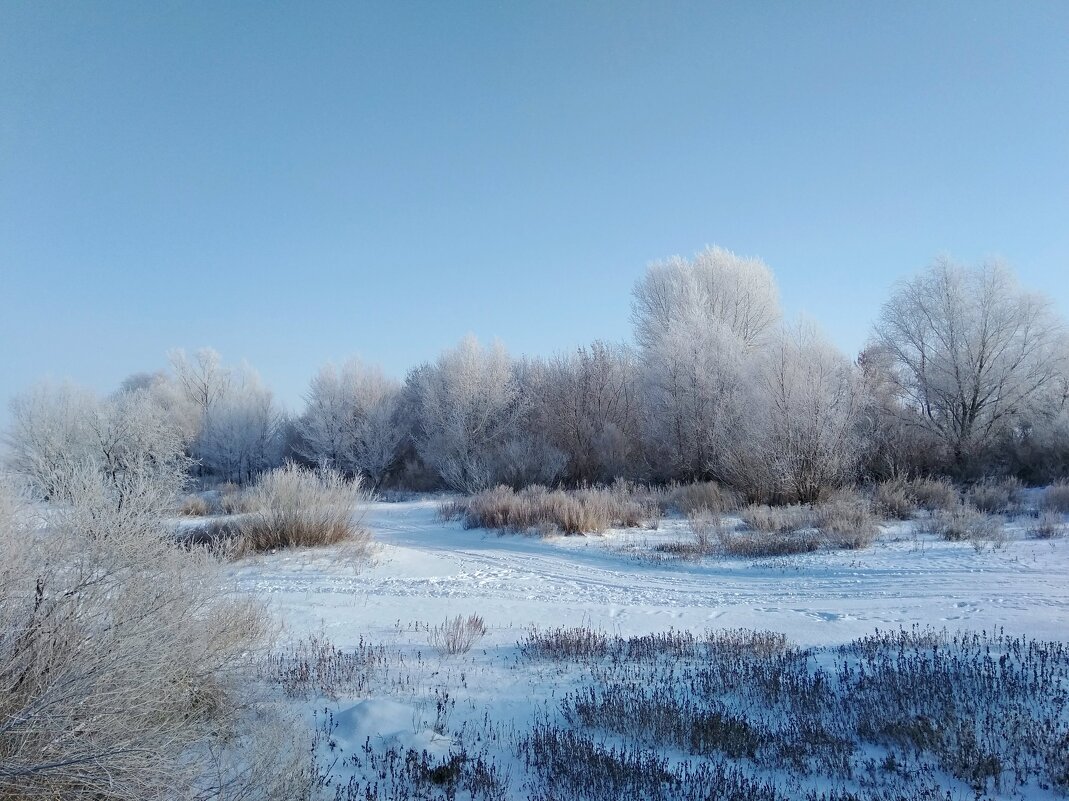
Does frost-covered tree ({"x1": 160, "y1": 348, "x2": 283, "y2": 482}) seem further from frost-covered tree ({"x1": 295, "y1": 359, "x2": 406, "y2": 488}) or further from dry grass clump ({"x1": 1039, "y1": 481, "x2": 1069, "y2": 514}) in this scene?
dry grass clump ({"x1": 1039, "y1": 481, "x2": 1069, "y2": 514})

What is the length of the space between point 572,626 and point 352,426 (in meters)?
32.7

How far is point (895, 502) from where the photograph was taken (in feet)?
50.5

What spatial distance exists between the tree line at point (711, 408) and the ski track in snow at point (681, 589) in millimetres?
7169

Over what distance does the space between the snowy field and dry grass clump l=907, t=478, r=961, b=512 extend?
249cm

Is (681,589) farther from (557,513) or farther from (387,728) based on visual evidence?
(557,513)

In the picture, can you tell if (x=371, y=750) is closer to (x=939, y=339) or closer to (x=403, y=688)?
(x=403, y=688)

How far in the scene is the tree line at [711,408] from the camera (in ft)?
65.6

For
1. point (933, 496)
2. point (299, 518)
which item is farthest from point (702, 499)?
point (299, 518)

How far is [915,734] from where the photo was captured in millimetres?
3941

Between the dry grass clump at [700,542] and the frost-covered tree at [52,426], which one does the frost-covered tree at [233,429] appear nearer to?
the frost-covered tree at [52,426]

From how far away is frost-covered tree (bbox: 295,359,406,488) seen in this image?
38.1 metres

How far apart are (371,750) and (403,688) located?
106 cm

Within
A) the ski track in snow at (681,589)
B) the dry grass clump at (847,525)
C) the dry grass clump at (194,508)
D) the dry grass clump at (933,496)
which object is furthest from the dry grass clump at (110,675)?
the dry grass clump at (194,508)

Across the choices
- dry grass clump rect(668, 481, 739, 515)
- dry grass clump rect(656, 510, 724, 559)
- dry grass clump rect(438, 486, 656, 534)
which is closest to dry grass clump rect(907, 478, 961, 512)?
dry grass clump rect(668, 481, 739, 515)
